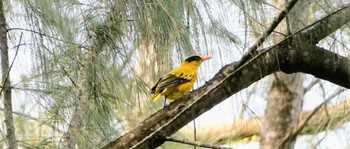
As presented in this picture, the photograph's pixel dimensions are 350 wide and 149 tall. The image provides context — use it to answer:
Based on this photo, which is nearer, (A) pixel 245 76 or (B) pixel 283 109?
(A) pixel 245 76

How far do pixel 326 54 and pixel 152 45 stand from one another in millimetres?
523

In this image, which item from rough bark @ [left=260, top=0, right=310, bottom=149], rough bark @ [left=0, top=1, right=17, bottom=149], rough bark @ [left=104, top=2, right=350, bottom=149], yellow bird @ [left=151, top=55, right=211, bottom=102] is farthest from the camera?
rough bark @ [left=260, top=0, right=310, bottom=149]

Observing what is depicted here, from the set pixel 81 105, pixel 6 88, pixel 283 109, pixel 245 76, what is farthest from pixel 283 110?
pixel 6 88

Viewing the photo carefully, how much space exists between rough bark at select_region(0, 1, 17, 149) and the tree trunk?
6.79 feet

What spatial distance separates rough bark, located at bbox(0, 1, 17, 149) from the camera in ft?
5.06

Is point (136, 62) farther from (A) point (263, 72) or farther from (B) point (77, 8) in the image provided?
(A) point (263, 72)

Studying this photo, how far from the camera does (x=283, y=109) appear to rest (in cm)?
360

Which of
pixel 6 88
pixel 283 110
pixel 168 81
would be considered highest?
pixel 283 110

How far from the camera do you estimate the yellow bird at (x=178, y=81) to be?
182 centimetres

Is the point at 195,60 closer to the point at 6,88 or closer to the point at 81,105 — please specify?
the point at 81,105

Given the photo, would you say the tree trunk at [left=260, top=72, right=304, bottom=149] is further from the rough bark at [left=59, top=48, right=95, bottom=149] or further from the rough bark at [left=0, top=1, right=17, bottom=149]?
the rough bark at [left=0, top=1, right=17, bottom=149]

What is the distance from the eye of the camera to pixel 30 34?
1.58 metres

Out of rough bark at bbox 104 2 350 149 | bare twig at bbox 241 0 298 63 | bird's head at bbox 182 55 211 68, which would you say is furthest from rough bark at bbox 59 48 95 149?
bare twig at bbox 241 0 298 63

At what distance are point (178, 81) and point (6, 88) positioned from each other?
0.46m
